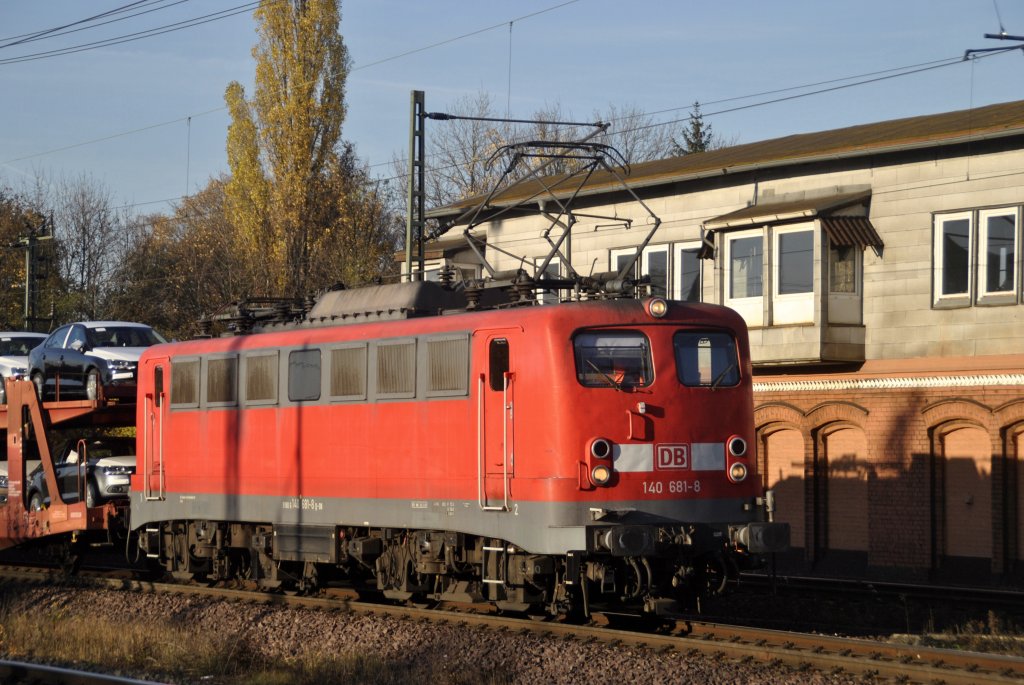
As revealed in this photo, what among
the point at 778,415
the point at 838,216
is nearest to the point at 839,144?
the point at 838,216

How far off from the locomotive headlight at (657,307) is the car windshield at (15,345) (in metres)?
16.9

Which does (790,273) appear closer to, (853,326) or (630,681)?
(853,326)

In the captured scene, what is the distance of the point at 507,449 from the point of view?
13953 mm

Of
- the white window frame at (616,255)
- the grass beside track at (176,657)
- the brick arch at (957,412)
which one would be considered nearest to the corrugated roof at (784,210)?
the white window frame at (616,255)

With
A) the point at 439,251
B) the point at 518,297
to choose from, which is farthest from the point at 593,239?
the point at 518,297

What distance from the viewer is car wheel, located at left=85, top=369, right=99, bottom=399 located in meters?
20.7

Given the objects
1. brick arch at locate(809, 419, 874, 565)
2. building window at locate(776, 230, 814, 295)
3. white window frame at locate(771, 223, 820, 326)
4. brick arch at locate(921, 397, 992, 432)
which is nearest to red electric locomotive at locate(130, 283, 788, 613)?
brick arch at locate(921, 397, 992, 432)

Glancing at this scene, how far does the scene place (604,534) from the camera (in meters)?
13.1

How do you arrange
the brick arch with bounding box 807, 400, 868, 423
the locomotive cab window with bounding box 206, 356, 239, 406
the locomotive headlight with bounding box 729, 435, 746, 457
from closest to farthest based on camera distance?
the locomotive headlight with bounding box 729, 435, 746, 457 → the locomotive cab window with bounding box 206, 356, 239, 406 → the brick arch with bounding box 807, 400, 868, 423

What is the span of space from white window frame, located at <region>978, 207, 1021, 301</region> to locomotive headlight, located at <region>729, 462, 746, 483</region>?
11530 mm

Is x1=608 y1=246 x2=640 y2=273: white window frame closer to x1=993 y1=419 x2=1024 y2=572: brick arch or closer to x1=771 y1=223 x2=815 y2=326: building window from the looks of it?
x1=771 y1=223 x2=815 y2=326: building window

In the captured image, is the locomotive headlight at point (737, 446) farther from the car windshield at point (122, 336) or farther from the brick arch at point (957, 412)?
the car windshield at point (122, 336)

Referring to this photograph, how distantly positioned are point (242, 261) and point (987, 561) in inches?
1210

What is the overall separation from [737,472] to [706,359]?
4.00 feet
